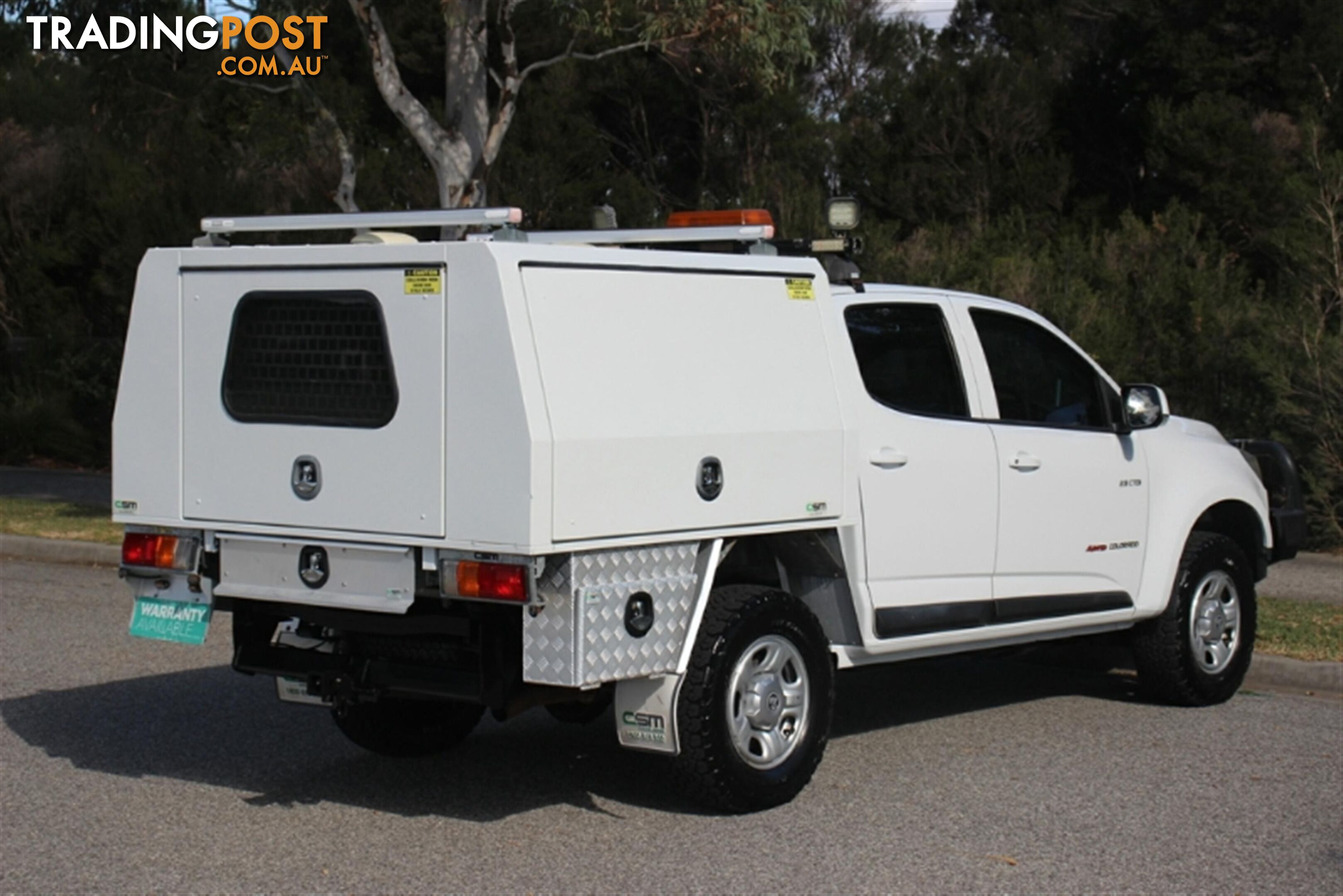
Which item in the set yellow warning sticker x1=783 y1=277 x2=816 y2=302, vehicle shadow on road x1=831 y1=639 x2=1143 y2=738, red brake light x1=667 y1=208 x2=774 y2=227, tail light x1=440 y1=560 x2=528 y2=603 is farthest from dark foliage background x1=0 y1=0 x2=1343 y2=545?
tail light x1=440 y1=560 x2=528 y2=603

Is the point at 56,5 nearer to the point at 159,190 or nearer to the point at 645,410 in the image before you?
the point at 159,190

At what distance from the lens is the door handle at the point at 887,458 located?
23.6 feet

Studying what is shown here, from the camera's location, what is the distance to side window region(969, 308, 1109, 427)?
8.11m

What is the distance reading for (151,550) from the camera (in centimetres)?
674

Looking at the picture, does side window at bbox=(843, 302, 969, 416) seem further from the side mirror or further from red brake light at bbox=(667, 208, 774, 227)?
the side mirror

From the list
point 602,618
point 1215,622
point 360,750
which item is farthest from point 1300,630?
point 602,618

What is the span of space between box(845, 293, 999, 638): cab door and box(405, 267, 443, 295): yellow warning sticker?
200 cm

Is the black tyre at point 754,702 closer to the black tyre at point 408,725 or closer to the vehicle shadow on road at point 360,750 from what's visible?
the vehicle shadow on road at point 360,750

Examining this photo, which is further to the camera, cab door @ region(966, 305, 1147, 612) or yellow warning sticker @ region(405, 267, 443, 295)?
cab door @ region(966, 305, 1147, 612)

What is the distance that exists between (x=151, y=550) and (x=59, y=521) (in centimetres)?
977

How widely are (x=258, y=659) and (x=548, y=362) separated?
6.03 ft

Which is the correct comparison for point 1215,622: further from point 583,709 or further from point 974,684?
point 583,709

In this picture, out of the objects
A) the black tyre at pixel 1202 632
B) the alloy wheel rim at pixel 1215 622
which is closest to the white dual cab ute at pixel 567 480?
the black tyre at pixel 1202 632

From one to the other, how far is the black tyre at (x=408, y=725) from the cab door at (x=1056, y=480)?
2460mm
